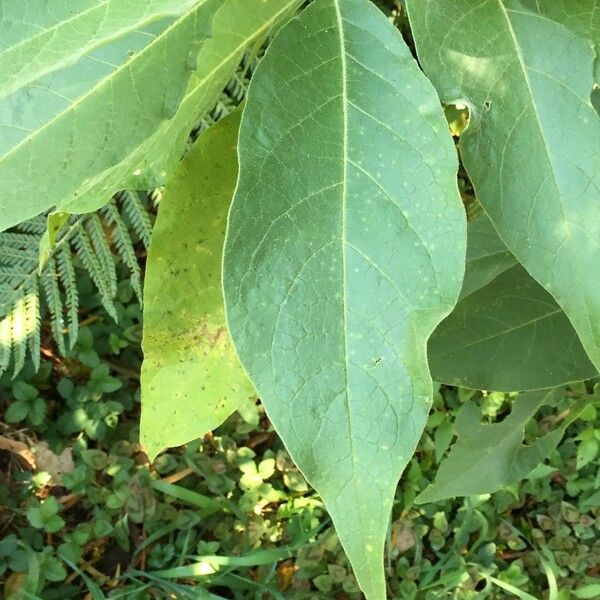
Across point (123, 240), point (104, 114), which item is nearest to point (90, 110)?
point (104, 114)

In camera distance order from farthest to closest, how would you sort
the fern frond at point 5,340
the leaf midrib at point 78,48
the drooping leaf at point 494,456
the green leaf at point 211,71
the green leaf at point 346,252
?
the fern frond at point 5,340
the drooping leaf at point 494,456
the green leaf at point 211,71
the green leaf at point 346,252
the leaf midrib at point 78,48

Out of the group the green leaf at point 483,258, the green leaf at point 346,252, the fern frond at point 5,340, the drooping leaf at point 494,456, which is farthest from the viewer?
the fern frond at point 5,340

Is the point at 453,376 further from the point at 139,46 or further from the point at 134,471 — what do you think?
the point at 134,471

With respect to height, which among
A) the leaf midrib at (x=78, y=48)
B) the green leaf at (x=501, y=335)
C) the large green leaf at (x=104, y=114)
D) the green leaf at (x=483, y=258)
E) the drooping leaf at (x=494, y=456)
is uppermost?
the leaf midrib at (x=78, y=48)

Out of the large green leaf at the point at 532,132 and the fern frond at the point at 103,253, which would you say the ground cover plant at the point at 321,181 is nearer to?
the large green leaf at the point at 532,132

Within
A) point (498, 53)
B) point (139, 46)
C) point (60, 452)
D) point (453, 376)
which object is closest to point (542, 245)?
point (498, 53)

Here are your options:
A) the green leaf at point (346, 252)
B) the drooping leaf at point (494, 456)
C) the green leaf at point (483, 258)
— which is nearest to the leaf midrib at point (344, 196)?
the green leaf at point (346, 252)
